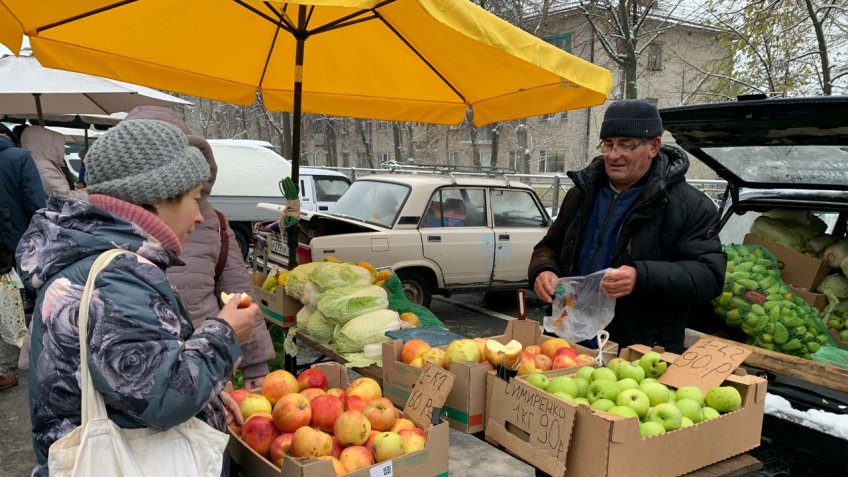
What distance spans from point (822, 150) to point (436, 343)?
297 cm

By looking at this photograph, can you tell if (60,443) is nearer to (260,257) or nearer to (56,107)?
(260,257)

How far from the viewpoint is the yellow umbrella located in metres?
3.50

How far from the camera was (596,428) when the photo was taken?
1764 mm

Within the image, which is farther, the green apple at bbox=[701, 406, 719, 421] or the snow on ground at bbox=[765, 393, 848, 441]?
the snow on ground at bbox=[765, 393, 848, 441]

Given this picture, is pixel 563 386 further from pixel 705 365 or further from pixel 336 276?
pixel 336 276

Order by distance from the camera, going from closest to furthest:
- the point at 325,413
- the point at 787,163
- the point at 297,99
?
the point at 325,413 < the point at 787,163 < the point at 297,99

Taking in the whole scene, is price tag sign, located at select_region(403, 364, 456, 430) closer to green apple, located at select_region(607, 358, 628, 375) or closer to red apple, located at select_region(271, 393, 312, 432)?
red apple, located at select_region(271, 393, 312, 432)

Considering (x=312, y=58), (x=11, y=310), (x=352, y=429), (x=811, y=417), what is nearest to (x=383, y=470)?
(x=352, y=429)

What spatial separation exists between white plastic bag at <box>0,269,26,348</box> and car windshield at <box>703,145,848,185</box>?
239 inches

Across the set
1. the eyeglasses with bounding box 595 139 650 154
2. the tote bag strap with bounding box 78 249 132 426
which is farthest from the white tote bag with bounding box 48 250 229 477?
the eyeglasses with bounding box 595 139 650 154

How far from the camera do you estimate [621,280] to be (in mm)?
2600

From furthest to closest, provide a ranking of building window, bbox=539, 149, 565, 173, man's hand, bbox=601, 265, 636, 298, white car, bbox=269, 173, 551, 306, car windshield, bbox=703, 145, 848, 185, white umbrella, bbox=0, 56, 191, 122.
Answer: building window, bbox=539, 149, 565, 173
white car, bbox=269, 173, 551, 306
white umbrella, bbox=0, 56, 191, 122
car windshield, bbox=703, 145, 848, 185
man's hand, bbox=601, 265, 636, 298

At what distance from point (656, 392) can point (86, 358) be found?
71.2 inches

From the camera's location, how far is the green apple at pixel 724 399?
2.05m
